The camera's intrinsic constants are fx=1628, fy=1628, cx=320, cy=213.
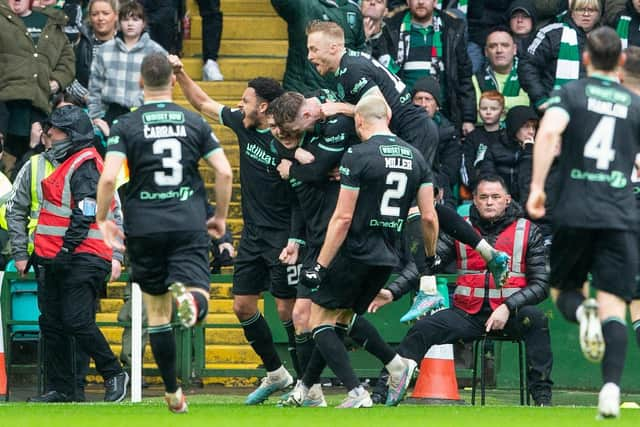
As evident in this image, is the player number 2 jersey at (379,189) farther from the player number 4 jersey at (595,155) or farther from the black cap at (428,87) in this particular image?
the black cap at (428,87)

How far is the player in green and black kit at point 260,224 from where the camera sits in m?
13.1

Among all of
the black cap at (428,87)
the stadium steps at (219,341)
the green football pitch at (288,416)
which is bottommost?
the stadium steps at (219,341)

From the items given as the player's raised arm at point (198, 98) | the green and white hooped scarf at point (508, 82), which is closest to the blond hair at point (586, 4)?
the green and white hooped scarf at point (508, 82)

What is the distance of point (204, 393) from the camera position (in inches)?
611

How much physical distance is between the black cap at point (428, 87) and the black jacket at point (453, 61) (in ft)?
2.75

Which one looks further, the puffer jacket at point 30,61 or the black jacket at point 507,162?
the puffer jacket at point 30,61

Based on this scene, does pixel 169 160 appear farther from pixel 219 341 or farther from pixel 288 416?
pixel 219 341

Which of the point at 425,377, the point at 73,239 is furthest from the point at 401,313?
the point at 73,239

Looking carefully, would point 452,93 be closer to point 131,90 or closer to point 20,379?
point 131,90

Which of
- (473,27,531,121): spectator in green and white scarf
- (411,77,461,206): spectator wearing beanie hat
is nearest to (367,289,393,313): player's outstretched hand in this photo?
(411,77,461,206): spectator wearing beanie hat

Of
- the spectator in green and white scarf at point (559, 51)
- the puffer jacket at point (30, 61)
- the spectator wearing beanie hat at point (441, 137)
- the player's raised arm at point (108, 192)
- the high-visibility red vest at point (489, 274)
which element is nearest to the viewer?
the player's raised arm at point (108, 192)

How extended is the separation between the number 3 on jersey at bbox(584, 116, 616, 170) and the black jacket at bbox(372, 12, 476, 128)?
7.03m

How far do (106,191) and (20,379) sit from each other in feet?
18.0

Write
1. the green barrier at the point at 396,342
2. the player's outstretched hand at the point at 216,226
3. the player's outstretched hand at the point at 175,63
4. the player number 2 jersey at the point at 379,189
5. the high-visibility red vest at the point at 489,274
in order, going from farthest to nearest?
the green barrier at the point at 396,342, the high-visibility red vest at the point at 489,274, the player's outstretched hand at the point at 175,63, the player number 2 jersey at the point at 379,189, the player's outstretched hand at the point at 216,226
